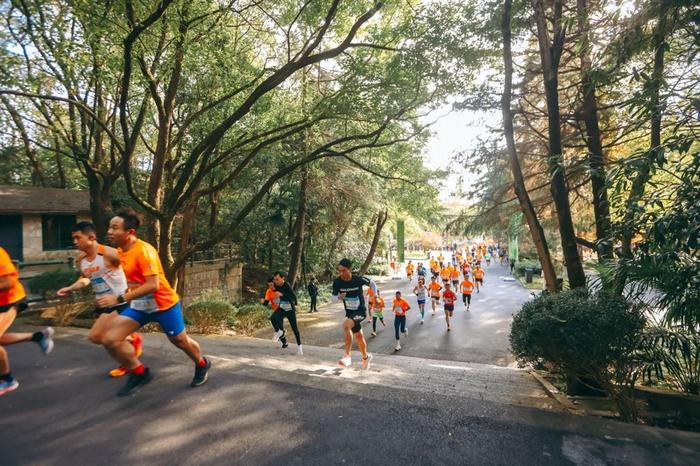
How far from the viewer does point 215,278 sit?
18125mm

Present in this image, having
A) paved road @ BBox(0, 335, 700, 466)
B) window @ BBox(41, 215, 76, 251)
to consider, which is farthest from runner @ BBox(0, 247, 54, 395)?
window @ BBox(41, 215, 76, 251)

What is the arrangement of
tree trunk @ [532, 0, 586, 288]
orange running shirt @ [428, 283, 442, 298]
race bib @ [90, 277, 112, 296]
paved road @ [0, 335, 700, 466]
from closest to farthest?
1. paved road @ [0, 335, 700, 466]
2. race bib @ [90, 277, 112, 296]
3. tree trunk @ [532, 0, 586, 288]
4. orange running shirt @ [428, 283, 442, 298]

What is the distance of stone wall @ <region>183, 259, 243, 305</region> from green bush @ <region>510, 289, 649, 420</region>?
48.3ft

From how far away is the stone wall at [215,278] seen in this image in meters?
16.4

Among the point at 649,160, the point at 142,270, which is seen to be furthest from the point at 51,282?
the point at 649,160

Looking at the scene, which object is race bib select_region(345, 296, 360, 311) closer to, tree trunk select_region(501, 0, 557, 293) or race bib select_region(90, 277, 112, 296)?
race bib select_region(90, 277, 112, 296)

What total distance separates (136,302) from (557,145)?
703 cm

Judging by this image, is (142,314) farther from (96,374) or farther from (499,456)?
(499,456)

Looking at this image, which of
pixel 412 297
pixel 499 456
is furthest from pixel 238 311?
pixel 412 297

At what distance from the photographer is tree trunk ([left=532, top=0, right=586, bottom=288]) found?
21.1 feet

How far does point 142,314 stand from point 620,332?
5239mm

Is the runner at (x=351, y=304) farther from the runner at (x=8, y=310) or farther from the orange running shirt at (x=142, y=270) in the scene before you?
the runner at (x=8, y=310)

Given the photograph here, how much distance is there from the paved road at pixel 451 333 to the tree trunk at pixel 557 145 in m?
2.53

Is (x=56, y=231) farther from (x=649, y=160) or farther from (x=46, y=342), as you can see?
(x=649, y=160)
